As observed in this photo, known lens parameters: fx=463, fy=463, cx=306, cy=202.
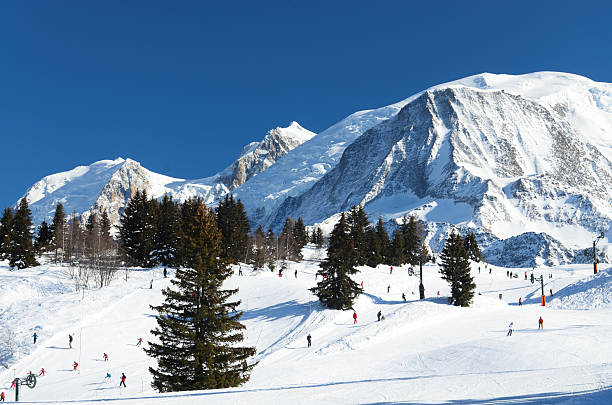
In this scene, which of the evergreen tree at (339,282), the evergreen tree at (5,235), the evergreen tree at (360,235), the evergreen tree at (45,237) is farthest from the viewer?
the evergreen tree at (45,237)

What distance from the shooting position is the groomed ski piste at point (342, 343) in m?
15.4

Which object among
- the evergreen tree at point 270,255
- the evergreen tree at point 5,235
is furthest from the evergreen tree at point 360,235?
the evergreen tree at point 5,235

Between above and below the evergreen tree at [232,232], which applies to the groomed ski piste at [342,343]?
below

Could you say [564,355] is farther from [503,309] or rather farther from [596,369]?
[503,309]

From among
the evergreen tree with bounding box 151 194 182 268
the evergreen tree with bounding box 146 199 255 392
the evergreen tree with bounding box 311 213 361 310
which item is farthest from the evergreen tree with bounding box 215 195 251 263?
the evergreen tree with bounding box 146 199 255 392

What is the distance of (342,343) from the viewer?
119 ft

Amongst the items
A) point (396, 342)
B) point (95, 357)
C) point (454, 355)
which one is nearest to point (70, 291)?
point (95, 357)

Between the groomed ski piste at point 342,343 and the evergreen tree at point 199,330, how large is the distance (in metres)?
2.10

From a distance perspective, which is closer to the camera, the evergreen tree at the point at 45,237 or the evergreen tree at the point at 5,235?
the evergreen tree at the point at 5,235

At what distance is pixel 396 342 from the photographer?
118 feet

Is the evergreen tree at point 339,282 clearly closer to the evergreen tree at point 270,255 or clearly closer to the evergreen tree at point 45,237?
the evergreen tree at point 270,255

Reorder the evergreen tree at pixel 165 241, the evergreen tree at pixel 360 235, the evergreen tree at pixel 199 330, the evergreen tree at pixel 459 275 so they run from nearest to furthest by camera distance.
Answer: the evergreen tree at pixel 199 330 → the evergreen tree at pixel 459 275 → the evergreen tree at pixel 165 241 → the evergreen tree at pixel 360 235

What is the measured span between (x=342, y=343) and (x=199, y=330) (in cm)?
1731

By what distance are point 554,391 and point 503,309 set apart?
124 feet
